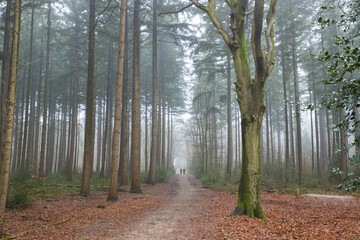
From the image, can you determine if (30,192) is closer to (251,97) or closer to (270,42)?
(251,97)

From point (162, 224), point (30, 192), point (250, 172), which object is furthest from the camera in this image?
point (30, 192)

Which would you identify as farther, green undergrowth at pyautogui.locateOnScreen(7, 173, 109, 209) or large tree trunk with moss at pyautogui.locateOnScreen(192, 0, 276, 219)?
green undergrowth at pyautogui.locateOnScreen(7, 173, 109, 209)

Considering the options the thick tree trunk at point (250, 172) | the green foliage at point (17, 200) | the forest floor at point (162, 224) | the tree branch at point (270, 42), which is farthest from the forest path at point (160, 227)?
the tree branch at point (270, 42)

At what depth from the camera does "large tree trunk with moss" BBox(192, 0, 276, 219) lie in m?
6.63

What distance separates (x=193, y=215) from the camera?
25.1 feet

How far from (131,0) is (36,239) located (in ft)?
53.0

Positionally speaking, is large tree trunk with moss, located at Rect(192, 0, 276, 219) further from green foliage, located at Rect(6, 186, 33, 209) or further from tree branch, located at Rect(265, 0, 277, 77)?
green foliage, located at Rect(6, 186, 33, 209)

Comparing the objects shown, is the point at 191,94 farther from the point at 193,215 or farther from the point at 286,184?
the point at 193,215

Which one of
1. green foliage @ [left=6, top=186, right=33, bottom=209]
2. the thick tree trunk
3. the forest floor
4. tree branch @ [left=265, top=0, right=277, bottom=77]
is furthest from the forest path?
tree branch @ [left=265, top=0, right=277, bottom=77]

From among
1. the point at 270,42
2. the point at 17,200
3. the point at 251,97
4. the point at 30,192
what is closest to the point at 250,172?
the point at 251,97

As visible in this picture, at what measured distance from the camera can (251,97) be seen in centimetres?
702

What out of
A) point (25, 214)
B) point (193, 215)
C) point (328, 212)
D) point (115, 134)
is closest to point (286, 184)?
point (328, 212)

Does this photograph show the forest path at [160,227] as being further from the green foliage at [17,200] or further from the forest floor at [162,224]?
the green foliage at [17,200]

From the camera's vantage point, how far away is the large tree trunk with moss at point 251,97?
6633 mm
